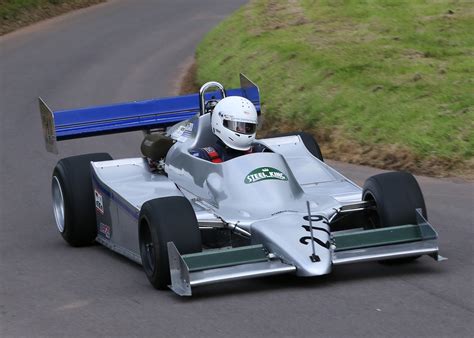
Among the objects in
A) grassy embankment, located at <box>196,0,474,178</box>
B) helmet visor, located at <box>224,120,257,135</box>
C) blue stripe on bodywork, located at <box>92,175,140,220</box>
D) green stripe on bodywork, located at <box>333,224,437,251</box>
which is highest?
helmet visor, located at <box>224,120,257,135</box>

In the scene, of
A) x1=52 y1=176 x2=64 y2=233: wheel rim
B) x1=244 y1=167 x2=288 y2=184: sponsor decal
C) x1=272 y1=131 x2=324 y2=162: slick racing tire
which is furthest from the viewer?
x1=272 y1=131 x2=324 y2=162: slick racing tire

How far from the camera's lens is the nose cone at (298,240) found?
7996 millimetres

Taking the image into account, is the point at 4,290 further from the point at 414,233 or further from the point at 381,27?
the point at 381,27

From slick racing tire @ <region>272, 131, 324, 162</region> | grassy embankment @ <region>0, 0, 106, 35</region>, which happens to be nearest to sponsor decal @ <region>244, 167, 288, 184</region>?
slick racing tire @ <region>272, 131, 324, 162</region>

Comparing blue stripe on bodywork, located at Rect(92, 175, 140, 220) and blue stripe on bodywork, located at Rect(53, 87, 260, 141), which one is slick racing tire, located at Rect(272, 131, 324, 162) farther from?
blue stripe on bodywork, located at Rect(92, 175, 140, 220)

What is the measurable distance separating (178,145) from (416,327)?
384cm

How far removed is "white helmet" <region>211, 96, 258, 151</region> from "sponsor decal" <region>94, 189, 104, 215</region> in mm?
1432

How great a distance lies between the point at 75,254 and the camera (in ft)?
33.9

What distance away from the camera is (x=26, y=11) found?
29688mm

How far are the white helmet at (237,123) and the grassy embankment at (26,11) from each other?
776 inches

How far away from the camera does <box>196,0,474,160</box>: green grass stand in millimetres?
14141

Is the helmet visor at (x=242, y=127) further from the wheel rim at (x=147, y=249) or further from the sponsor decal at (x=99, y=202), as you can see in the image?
the sponsor decal at (x=99, y=202)

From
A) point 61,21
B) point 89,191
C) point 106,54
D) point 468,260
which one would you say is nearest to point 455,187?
point 468,260

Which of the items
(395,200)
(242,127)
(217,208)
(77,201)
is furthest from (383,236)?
(77,201)
